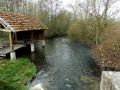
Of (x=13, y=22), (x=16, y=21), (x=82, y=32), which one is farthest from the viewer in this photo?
(x=82, y=32)

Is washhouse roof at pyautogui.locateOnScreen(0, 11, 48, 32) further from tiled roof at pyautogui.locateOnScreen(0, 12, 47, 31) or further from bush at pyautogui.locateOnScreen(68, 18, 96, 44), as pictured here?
bush at pyautogui.locateOnScreen(68, 18, 96, 44)

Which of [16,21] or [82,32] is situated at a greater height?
[16,21]

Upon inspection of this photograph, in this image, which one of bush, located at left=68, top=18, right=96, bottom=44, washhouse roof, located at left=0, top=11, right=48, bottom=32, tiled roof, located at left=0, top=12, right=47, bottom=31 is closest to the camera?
washhouse roof, located at left=0, top=11, right=48, bottom=32

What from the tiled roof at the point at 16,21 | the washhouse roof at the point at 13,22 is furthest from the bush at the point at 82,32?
the washhouse roof at the point at 13,22

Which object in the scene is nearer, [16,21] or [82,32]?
[16,21]

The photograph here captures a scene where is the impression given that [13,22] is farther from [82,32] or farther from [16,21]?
[82,32]

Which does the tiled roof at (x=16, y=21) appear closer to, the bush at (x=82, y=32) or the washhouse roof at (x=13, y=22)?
the washhouse roof at (x=13, y=22)

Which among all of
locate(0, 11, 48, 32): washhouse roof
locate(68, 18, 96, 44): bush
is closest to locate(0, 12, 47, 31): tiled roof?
locate(0, 11, 48, 32): washhouse roof

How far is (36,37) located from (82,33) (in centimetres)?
828

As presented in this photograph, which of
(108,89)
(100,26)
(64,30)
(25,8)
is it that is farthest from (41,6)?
(108,89)

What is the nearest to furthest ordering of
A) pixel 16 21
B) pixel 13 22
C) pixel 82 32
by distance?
1. pixel 13 22
2. pixel 16 21
3. pixel 82 32

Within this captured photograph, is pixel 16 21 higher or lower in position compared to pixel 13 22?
higher

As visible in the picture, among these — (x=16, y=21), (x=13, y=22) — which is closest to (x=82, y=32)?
(x=16, y=21)

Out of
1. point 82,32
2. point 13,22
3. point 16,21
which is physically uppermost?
point 16,21
